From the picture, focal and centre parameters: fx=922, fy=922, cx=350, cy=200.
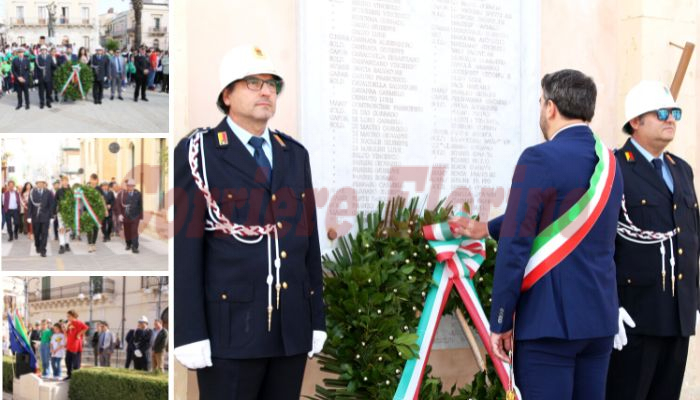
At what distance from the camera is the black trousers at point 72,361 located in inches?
169

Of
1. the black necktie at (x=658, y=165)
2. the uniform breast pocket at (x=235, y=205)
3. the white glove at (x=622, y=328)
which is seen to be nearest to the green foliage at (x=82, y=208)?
the uniform breast pocket at (x=235, y=205)

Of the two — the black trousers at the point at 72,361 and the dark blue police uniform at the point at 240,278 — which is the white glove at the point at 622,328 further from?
the black trousers at the point at 72,361

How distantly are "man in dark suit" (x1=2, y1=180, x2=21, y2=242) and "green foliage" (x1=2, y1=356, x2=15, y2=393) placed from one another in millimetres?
560

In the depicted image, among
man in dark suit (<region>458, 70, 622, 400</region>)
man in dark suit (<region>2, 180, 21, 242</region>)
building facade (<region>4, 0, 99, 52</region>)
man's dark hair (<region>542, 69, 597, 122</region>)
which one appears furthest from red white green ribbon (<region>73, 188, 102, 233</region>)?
man's dark hair (<region>542, 69, 597, 122</region>)

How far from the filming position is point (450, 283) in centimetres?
464

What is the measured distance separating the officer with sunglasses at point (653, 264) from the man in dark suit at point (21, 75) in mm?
2891

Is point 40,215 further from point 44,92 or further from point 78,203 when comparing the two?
point 44,92

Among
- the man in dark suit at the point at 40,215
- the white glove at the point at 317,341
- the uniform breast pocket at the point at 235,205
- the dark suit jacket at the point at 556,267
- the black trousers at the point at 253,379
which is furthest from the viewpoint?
the man in dark suit at the point at 40,215

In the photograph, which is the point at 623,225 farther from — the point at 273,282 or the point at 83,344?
the point at 83,344

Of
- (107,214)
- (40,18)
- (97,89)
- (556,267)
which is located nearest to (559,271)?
(556,267)

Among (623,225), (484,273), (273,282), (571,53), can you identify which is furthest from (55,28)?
(571,53)

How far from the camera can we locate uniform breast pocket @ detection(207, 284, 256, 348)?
3.38 meters

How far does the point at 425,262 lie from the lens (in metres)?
4.70

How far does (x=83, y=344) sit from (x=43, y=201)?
0.70 metres
